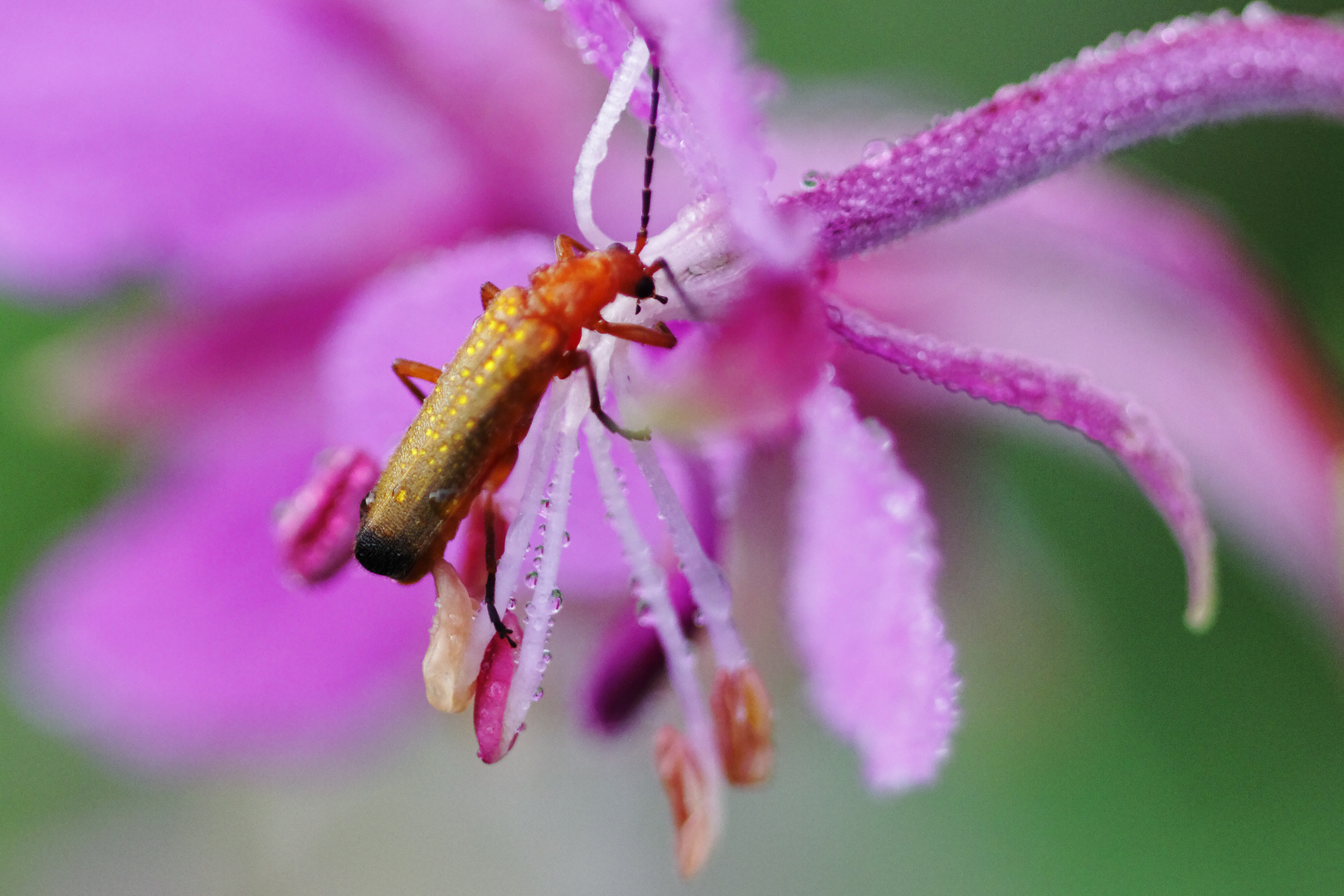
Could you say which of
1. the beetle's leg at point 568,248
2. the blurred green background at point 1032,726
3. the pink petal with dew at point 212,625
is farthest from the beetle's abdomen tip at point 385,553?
the blurred green background at point 1032,726

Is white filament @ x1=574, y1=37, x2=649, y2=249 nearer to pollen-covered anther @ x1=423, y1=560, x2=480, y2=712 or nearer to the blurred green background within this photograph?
pollen-covered anther @ x1=423, y1=560, x2=480, y2=712

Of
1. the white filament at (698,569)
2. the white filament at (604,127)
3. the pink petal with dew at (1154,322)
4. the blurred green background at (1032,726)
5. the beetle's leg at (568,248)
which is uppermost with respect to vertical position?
the white filament at (604,127)

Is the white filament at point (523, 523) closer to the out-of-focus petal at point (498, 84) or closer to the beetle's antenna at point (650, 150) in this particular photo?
the beetle's antenna at point (650, 150)

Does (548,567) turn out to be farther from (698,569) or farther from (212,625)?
(212,625)

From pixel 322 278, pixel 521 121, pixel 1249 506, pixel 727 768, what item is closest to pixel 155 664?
pixel 322 278

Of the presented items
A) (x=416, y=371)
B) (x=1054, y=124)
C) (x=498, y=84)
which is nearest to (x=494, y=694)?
(x=416, y=371)

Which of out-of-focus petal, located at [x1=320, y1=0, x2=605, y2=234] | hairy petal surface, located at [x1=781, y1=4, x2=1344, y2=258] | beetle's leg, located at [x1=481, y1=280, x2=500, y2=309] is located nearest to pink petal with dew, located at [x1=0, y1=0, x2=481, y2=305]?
out-of-focus petal, located at [x1=320, y1=0, x2=605, y2=234]

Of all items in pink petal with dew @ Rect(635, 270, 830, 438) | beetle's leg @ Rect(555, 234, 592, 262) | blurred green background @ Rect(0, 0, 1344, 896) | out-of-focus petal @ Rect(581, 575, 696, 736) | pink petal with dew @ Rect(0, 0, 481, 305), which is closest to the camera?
pink petal with dew @ Rect(635, 270, 830, 438)

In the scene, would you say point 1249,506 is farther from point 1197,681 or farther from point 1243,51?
point 1197,681
